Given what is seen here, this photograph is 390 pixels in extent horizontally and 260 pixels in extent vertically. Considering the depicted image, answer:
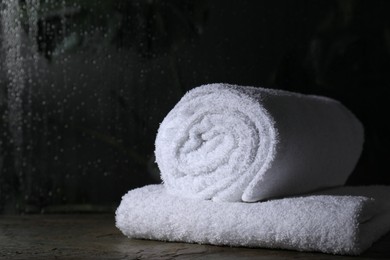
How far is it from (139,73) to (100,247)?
498mm

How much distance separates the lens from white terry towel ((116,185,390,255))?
88 cm

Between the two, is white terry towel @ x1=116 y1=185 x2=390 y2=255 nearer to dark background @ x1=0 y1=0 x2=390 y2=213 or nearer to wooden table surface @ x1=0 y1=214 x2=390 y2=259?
wooden table surface @ x1=0 y1=214 x2=390 y2=259

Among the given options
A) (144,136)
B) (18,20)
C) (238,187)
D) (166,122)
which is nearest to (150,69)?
(144,136)

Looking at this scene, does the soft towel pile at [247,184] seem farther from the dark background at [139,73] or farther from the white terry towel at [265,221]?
the dark background at [139,73]

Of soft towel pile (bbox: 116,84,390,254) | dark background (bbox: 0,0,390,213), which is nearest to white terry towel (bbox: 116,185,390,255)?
soft towel pile (bbox: 116,84,390,254)

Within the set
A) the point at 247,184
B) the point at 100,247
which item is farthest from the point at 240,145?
the point at 100,247

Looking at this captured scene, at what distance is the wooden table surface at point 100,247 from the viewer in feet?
2.98

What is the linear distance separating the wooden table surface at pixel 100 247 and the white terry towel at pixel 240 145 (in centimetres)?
8

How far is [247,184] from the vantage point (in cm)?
93

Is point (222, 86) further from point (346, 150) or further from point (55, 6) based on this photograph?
point (55, 6)

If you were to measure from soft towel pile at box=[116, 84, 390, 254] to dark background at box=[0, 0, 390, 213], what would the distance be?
0.36m

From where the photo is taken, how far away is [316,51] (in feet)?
4.62

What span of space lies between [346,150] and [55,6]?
0.66 metres

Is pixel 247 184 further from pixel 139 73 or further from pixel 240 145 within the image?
pixel 139 73
